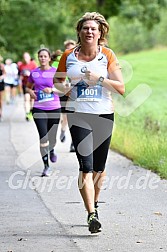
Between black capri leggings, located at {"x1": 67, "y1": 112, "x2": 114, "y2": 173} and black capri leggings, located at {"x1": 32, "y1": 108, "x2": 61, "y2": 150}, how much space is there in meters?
4.16

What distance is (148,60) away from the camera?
193 ft

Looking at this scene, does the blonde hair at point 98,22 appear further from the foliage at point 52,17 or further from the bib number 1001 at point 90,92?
the foliage at point 52,17

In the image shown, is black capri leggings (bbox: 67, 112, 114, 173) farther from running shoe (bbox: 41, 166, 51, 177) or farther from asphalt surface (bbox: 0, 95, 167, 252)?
running shoe (bbox: 41, 166, 51, 177)

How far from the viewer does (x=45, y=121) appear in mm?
11812

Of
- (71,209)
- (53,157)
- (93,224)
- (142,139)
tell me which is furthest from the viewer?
(142,139)

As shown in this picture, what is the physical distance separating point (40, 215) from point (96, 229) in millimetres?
1332

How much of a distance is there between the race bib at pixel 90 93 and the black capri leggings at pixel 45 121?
14.0 ft

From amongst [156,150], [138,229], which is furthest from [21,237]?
[156,150]

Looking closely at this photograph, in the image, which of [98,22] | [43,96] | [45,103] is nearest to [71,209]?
[98,22]

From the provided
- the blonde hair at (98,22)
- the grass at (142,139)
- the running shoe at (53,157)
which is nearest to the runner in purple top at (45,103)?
the running shoe at (53,157)

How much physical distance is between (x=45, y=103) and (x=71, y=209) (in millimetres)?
3180

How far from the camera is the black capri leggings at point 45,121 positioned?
11.8m

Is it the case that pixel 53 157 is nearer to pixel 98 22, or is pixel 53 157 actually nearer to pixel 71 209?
pixel 71 209

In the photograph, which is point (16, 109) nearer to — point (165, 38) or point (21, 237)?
point (21, 237)
